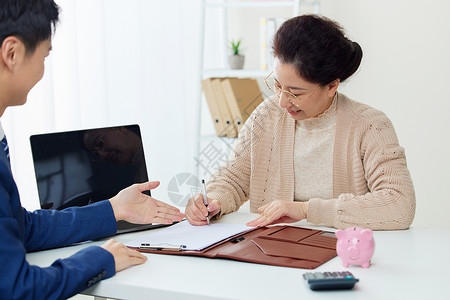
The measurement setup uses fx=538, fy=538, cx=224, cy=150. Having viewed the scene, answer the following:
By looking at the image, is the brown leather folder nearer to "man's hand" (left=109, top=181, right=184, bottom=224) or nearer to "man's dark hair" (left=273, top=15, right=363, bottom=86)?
"man's hand" (left=109, top=181, right=184, bottom=224)

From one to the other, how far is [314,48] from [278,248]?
2.39 feet

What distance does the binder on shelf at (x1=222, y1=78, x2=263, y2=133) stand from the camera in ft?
9.51

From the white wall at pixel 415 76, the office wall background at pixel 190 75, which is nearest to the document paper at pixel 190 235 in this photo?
the office wall background at pixel 190 75

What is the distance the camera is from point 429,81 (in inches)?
117

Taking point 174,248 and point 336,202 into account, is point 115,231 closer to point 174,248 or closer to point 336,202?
point 174,248

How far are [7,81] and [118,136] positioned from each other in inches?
21.0

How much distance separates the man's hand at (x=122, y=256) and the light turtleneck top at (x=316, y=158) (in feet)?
2.63

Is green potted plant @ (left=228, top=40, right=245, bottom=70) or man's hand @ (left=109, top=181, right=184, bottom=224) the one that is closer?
man's hand @ (left=109, top=181, right=184, bottom=224)

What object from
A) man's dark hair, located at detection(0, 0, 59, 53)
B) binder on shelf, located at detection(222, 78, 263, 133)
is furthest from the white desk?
binder on shelf, located at detection(222, 78, 263, 133)

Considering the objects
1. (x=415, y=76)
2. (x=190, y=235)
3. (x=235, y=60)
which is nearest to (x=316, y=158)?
(x=190, y=235)

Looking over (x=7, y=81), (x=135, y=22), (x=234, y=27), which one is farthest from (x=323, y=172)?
(x=234, y=27)

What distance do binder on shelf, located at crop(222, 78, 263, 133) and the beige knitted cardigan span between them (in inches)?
37.2

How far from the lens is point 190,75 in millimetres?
3277

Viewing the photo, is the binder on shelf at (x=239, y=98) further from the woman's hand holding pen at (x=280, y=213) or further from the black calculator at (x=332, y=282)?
the black calculator at (x=332, y=282)
